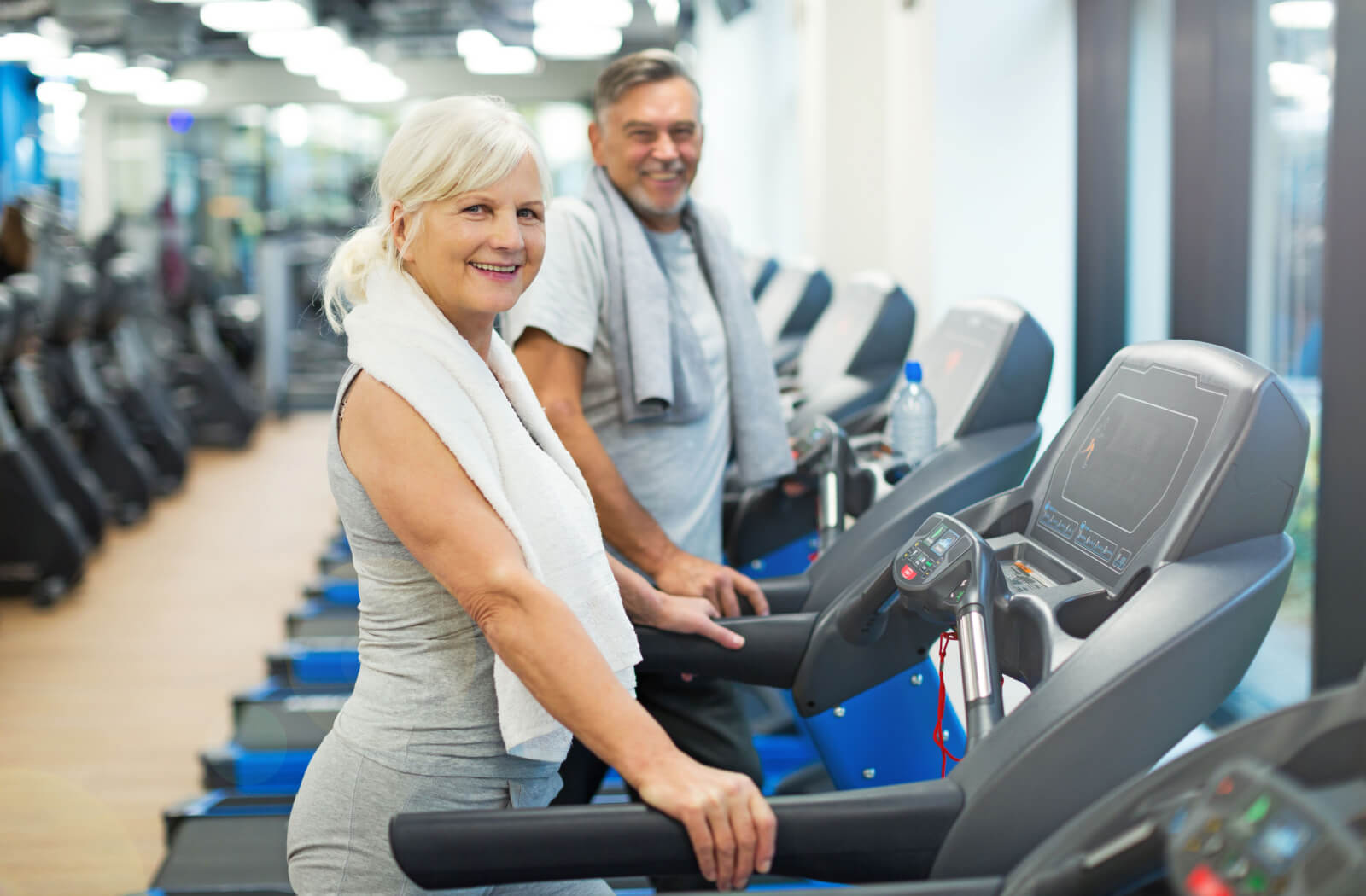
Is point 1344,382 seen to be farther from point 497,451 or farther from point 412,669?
point 412,669

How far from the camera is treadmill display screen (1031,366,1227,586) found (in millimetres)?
1305

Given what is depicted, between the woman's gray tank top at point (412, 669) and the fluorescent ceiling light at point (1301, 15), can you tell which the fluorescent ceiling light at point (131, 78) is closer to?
the fluorescent ceiling light at point (1301, 15)

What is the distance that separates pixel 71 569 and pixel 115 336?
2117mm

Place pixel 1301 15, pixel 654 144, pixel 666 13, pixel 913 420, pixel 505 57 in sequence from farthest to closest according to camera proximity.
→ pixel 505 57
pixel 666 13
pixel 1301 15
pixel 913 420
pixel 654 144

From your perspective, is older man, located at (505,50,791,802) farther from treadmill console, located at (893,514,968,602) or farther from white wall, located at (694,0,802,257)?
white wall, located at (694,0,802,257)

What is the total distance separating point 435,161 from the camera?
1.29 metres

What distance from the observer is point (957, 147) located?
132 inches

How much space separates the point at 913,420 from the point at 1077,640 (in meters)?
0.99

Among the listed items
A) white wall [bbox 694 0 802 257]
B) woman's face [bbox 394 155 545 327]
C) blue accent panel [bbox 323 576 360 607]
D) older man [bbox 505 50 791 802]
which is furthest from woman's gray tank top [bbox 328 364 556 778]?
white wall [bbox 694 0 802 257]

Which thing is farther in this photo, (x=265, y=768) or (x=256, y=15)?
(x=256, y=15)

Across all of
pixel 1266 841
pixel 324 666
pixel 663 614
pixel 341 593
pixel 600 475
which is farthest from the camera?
pixel 341 593

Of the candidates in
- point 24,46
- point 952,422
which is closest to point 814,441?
point 952,422

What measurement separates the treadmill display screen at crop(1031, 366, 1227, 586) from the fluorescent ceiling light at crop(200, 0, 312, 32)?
7.68 m

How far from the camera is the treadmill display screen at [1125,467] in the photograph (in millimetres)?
1305
